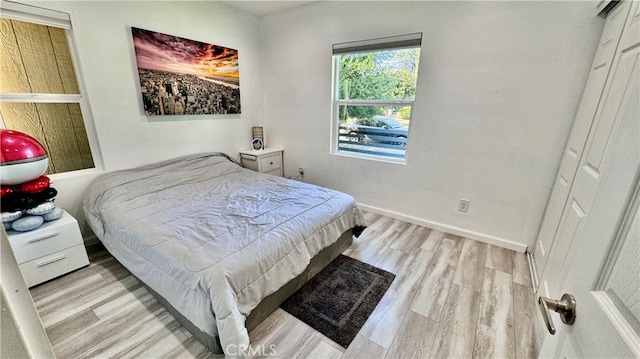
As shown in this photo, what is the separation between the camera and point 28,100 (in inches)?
75.7

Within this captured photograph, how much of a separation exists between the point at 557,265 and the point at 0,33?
3.97 m

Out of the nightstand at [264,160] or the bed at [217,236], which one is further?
the nightstand at [264,160]

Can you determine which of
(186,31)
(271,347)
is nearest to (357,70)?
(186,31)

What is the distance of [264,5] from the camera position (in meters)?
2.95

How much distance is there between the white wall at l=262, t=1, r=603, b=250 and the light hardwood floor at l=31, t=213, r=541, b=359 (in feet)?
1.94

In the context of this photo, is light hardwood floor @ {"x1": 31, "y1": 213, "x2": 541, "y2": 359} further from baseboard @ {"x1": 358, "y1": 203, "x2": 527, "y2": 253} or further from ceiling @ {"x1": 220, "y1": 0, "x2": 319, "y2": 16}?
ceiling @ {"x1": 220, "y1": 0, "x2": 319, "y2": 16}

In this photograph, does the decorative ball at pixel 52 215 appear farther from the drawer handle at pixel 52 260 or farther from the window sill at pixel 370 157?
the window sill at pixel 370 157

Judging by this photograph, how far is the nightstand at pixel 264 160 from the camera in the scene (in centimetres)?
332

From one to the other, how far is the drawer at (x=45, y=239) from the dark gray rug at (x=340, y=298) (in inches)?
64.9

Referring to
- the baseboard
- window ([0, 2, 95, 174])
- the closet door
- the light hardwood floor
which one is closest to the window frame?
window ([0, 2, 95, 174])

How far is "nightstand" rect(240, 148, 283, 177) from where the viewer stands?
131 inches

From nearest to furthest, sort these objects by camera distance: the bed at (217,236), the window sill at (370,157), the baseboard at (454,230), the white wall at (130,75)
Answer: the bed at (217,236)
the white wall at (130,75)
the baseboard at (454,230)
the window sill at (370,157)

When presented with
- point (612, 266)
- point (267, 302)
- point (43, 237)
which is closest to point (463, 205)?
point (267, 302)

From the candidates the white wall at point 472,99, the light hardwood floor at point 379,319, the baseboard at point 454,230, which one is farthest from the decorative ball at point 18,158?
the baseboard at point 454,230
